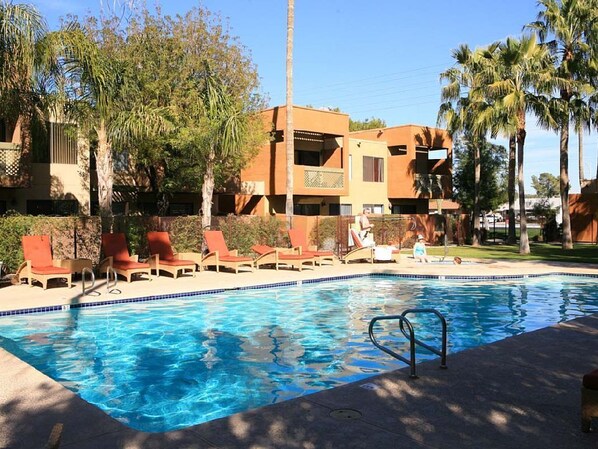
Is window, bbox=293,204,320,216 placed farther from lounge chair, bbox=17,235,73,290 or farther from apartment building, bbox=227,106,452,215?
lounge chair, bbox=17,235,73,290

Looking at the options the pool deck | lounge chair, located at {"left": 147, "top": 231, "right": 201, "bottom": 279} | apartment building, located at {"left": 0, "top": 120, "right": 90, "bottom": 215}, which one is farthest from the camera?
apartment building, located at {"left": 0, "top": 120, "right": 90, "bottom": 215}

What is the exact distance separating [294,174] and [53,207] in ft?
36.6

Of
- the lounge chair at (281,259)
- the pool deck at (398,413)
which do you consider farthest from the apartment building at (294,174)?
the pool deck at (398,413)

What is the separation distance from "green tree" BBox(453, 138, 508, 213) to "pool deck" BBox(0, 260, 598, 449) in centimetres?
3332

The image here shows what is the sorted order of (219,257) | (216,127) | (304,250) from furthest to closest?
1. (304,250)
2. (216,127)
3. (219,257)

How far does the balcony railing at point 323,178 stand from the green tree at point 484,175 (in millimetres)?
12516

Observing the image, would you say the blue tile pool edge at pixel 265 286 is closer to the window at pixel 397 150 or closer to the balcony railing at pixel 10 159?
the balcony railing at pixel 10 159

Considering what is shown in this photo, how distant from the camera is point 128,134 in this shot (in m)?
16.6

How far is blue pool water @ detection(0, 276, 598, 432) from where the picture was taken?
23.0 feet

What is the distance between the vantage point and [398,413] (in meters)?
5.14

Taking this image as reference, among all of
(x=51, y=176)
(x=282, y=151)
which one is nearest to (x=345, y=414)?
(x=51, y=176)

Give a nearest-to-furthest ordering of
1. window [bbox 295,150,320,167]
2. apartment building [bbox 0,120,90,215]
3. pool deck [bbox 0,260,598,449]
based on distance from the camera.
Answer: pool deck [bbox 0,260,598,449] → apartment building [bbox 0,120,90,215] → window [bbox 295,150,320,167]

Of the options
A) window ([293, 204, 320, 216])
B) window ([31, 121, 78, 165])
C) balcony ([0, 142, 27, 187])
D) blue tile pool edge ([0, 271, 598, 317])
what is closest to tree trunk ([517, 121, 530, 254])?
blue tile pool edge ([0, 271, 598, 317])

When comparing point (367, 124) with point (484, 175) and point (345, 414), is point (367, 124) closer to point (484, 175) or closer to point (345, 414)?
point (484, 175)
